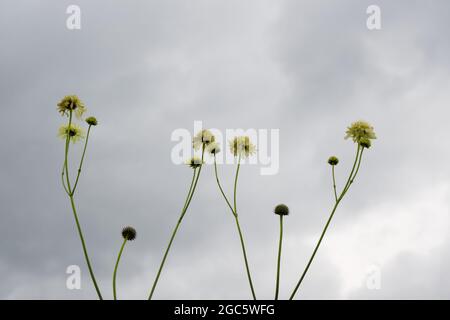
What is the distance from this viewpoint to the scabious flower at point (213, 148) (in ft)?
13.9

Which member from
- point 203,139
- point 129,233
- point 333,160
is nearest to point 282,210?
point 333,160

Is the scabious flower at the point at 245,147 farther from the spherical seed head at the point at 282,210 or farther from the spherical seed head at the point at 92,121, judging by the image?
the spherical seed head at the point at 92,121

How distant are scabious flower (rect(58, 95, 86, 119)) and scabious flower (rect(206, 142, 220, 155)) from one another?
4.00 feet

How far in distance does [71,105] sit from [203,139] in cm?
125

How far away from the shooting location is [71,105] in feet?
14.2

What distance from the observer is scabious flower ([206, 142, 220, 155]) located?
4.24 meters

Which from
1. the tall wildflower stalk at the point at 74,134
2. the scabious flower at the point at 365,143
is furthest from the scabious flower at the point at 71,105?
the scabious flower at the point at 365,143

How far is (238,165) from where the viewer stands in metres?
4.22

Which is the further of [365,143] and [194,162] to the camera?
[194,162]

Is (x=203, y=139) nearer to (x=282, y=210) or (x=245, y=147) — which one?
(x=245, y=147)
